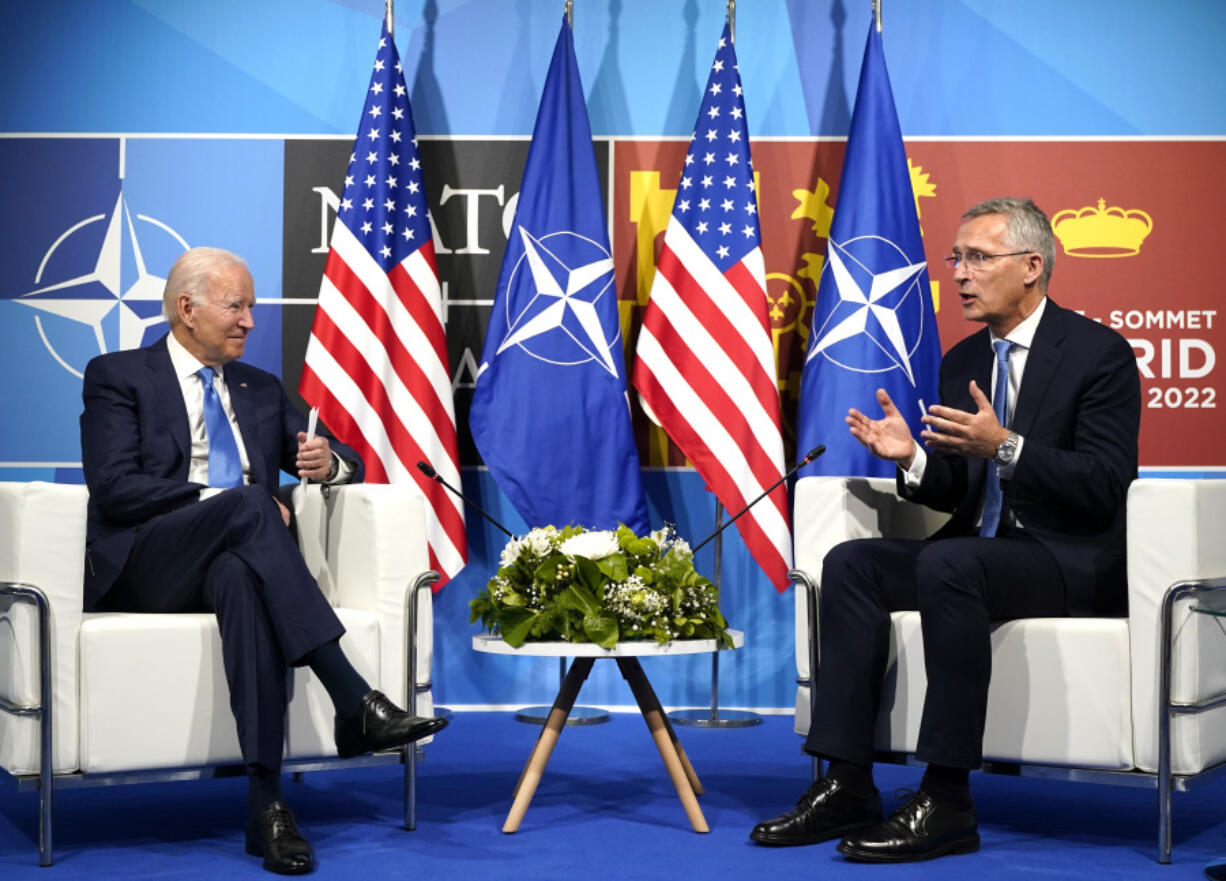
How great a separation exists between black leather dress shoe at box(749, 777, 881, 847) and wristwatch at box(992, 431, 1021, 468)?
0.79m

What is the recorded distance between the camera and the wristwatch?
120 inches

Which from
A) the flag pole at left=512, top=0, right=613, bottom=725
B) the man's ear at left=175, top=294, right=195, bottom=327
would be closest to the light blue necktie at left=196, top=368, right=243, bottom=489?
the man's ear at left=175, top=294, right=195, bottom=327

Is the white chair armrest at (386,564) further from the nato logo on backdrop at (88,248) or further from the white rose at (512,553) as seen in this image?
the nato logo on backdrop at (88,248)

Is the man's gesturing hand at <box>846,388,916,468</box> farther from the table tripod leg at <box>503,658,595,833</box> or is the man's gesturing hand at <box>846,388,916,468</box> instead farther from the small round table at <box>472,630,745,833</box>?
the table tripod leg at <box>503,658,595,833</box>

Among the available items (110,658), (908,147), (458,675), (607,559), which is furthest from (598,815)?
(908,147)

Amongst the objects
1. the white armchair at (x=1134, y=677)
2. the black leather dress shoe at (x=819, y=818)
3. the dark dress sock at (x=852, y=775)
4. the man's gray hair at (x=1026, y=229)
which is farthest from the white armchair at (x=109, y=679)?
the man's gray hair at (x=1026, y=229)

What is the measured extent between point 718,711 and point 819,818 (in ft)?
6.25

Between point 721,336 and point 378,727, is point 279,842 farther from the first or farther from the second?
point 721,336

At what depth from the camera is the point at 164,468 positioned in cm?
334

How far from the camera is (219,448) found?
3.46 meters

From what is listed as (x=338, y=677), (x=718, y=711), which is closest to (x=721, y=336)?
(x=718, y=711)

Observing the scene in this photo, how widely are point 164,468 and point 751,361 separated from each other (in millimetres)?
2057

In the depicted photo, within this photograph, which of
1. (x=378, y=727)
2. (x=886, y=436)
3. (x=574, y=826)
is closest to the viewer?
(x=378, y=727)

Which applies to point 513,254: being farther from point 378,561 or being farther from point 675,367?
point 378,561
